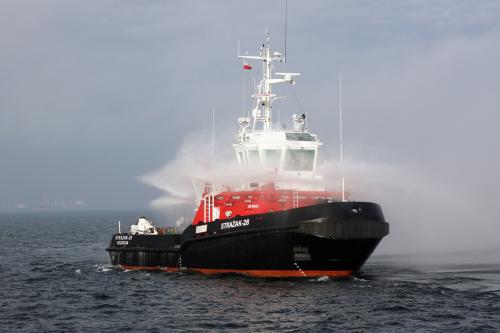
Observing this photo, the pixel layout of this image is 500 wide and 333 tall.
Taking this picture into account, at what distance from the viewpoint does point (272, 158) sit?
32719mm

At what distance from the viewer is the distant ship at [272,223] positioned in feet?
91.9

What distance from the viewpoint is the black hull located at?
2770 cm

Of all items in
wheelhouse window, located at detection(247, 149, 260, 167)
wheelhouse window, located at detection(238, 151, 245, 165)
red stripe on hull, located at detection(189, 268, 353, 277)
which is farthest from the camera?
wheelhouse window, located at detection(238, 151, 245, 165)

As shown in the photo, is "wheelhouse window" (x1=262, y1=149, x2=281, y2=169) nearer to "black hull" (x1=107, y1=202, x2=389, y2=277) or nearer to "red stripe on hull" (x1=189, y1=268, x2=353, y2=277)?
"black hull" (x1=107, y1=202, x2=389, y2=277)

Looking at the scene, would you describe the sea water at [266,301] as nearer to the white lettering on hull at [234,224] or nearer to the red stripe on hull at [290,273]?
the red stripe on hull at [290,273]

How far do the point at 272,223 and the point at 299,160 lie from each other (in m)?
5.17

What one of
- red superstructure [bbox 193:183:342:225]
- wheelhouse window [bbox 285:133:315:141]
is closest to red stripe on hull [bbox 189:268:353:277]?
red superstructure [bbox 193:183:342:225]

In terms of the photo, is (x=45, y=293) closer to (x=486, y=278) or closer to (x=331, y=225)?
(x=331, y=225)

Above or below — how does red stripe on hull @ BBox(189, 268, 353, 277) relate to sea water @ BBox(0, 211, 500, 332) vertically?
above

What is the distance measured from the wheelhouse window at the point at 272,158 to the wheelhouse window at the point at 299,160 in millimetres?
358

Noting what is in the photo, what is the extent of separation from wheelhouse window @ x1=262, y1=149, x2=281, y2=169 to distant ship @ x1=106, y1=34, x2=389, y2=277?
→ 44 millimetres

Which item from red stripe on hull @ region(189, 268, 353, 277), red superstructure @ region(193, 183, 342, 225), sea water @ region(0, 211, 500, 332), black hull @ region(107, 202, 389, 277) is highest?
red superstructure @ region(193, 183, 342, 225)

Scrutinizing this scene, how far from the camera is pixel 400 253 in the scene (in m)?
41.1

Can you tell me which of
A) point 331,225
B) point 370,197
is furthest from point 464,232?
point 331,225
